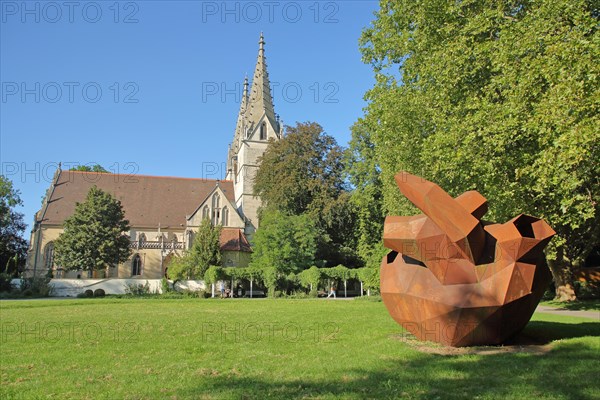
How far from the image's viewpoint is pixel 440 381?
6.68 meters

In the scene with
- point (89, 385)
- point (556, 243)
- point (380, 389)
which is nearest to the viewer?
point (380, 389)

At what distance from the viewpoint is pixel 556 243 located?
55.2 ft

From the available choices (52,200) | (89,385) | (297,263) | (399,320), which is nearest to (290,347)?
(399,320)

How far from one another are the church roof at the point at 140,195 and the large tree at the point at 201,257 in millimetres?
18105

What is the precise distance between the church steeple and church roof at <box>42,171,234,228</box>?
11633 millimetres

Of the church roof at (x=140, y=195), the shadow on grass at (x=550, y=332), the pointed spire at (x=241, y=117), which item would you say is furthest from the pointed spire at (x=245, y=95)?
the shadow on grass at (x=550, y=332)

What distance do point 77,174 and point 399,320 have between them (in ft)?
213

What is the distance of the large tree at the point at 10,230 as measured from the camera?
5867 centimetres

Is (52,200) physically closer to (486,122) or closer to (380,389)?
(486,122)

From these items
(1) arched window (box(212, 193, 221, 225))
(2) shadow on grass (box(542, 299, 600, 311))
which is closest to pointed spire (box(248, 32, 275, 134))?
(1) arched window (box(212, 193, 221, 225))

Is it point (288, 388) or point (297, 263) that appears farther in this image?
point (297, 263)

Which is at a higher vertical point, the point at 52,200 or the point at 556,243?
the point at 52,200

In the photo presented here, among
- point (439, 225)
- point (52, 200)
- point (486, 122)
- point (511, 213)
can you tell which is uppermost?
point (52, 200)

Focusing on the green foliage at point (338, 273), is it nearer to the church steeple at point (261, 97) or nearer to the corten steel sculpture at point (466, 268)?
the church steeple at point (261, 97)
